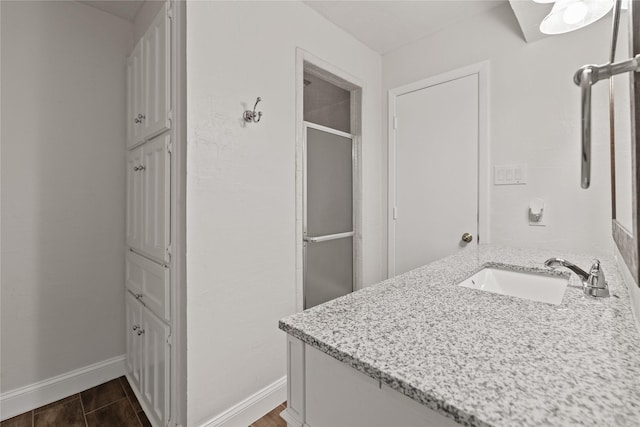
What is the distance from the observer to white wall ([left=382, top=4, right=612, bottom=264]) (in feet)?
5.71

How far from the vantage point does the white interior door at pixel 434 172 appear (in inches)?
86.7

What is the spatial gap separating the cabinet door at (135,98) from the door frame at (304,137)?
3.07 feet

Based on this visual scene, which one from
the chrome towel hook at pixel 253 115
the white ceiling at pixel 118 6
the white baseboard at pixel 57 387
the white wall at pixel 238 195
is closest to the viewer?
the white wall at pixel 238 195

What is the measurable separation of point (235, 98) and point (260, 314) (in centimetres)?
121

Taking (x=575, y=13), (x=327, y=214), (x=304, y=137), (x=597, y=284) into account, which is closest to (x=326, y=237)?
(x=327, y=214)

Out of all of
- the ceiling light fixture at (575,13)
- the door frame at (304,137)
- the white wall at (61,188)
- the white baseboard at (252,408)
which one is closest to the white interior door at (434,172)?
the door frame at (304,137)

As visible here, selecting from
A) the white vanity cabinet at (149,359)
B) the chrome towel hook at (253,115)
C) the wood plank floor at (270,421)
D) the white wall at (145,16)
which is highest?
the white wall at (145,16)

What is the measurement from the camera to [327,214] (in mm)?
2301

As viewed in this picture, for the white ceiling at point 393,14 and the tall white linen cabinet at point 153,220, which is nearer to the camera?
the tall white linen cabinet at point 153,220

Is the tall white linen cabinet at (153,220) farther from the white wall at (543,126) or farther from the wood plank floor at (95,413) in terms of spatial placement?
the white wall at (543,126)

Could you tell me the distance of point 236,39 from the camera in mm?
1606

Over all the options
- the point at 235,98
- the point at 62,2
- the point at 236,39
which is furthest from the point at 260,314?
the point at 62,2

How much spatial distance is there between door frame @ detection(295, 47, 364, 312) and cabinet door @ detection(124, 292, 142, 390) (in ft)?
3.23

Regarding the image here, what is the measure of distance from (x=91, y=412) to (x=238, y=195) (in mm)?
1569
